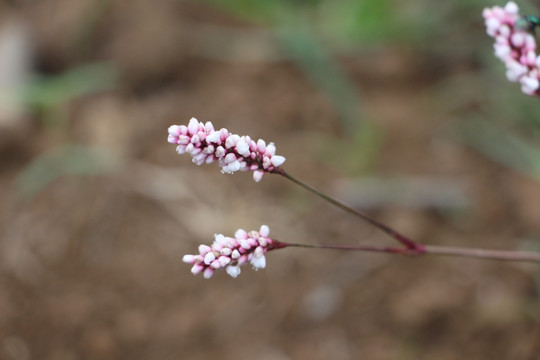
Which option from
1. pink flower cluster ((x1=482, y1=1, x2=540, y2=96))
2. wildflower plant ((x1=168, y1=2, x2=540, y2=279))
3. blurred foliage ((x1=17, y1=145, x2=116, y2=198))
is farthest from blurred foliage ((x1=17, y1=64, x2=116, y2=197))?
pink flower cluster ((x1=482, y1=1, x2=540, y2=96))

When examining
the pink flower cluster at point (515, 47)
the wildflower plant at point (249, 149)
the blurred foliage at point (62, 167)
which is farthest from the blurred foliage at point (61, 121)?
the pink flower cluster at point (515, 47)

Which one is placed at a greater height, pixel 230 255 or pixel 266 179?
pixel 266 179

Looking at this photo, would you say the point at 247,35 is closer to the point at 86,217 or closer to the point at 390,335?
the point at 86,217

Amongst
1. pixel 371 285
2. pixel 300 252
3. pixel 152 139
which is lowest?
pixel 371 285

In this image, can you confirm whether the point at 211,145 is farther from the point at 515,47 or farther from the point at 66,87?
the point at 66,87

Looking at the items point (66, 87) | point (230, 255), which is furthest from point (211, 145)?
point (66, 87)

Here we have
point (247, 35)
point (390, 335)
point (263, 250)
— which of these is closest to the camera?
point (263, 250)

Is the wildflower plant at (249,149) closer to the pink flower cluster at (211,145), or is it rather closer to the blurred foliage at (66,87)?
the pink flower cluster at (211,145)

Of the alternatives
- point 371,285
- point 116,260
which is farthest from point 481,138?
point 116,260
